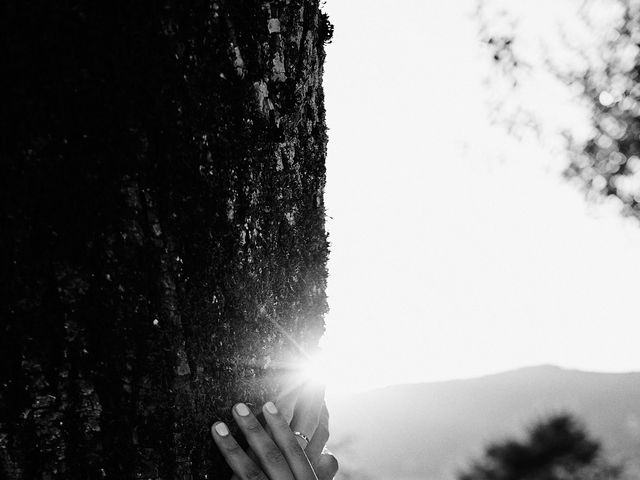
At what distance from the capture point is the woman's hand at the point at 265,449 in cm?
129

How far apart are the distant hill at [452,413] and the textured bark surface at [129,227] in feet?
131

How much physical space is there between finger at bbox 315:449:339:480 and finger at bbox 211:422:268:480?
482 millimetres

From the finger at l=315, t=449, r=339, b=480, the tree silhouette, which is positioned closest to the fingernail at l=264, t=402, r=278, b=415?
the finger at l=315, t=449, r=339, b=480

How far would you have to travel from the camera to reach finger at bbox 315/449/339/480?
5.82 feet

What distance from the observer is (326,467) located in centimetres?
179

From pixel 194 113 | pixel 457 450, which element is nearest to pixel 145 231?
pixel 194 113

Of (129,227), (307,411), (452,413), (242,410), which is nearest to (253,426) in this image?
(242,410)

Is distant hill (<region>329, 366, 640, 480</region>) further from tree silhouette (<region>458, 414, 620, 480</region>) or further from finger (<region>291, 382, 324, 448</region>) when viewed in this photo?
finger (<region>291, 382, 324, 448</region>)

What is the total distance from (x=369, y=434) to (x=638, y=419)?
86.2 ft

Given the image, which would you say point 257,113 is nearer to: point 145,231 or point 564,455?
point 145,231

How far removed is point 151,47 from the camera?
3.51 feet

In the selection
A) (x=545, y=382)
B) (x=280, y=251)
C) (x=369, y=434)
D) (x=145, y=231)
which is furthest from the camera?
(x=545, y=382)

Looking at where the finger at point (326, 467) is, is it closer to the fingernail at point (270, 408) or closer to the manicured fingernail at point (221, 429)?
the fingernail at point (270, 408)

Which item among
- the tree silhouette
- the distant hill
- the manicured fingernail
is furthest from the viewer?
the distant hill
